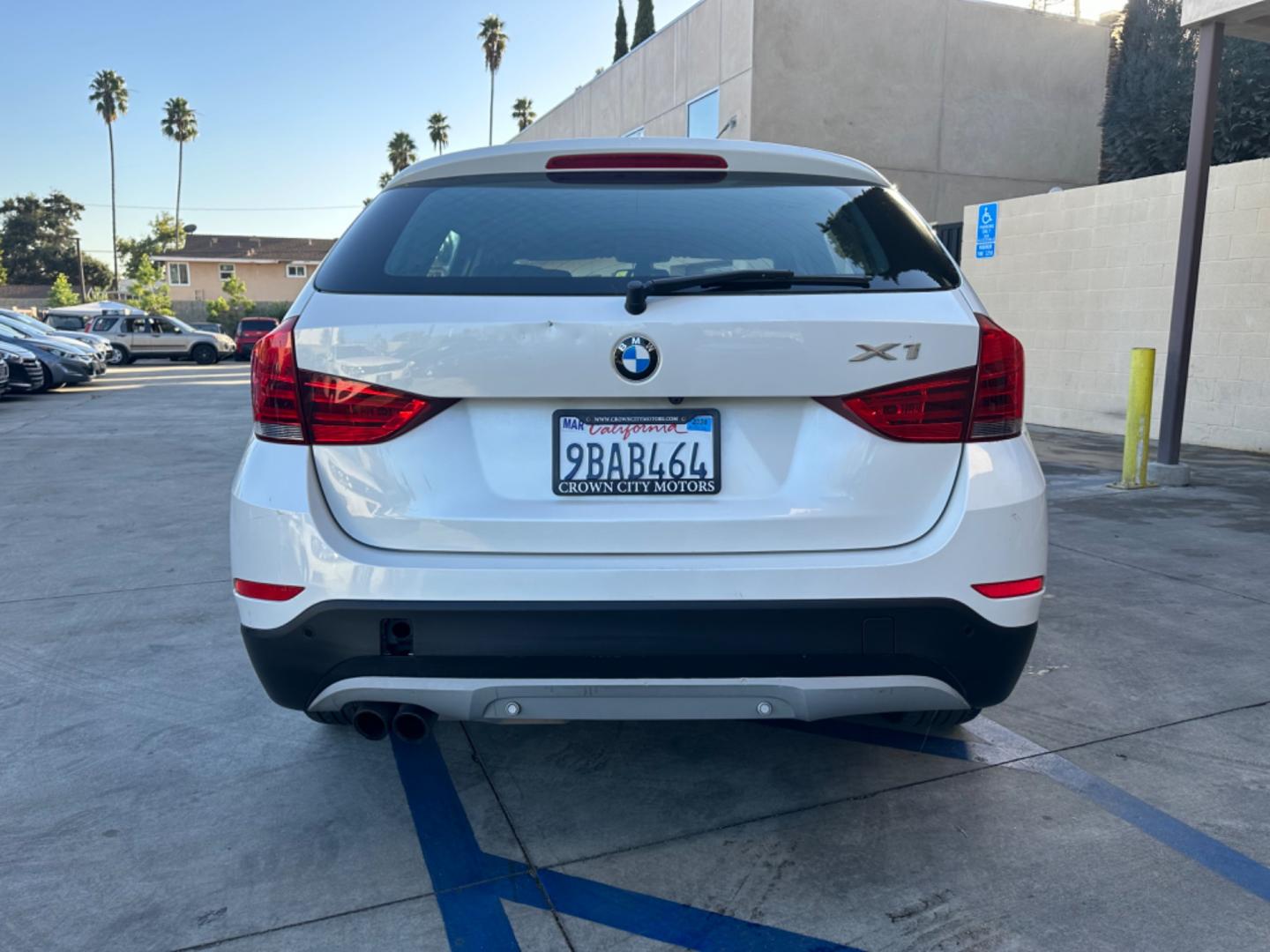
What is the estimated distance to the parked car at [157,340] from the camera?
30.5m

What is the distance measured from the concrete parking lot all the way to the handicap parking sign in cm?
935

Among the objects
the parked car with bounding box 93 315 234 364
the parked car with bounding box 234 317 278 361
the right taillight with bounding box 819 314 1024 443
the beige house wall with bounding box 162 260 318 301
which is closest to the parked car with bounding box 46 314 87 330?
the parked car with bounding box 93 315 234 364

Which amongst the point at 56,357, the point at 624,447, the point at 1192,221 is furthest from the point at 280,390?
the point at 56,357

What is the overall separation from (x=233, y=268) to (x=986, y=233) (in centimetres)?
5690

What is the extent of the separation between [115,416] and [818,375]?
561 inches

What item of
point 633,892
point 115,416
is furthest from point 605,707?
point 115,416

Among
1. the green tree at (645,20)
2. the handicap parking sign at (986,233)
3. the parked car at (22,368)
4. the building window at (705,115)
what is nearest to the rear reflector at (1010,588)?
the handicap parking sign at (986,233)

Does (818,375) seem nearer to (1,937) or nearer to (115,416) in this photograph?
(1,937)

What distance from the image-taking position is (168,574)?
5289 mm

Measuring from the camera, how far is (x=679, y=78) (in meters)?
19.0

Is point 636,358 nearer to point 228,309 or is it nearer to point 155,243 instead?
point 228,309

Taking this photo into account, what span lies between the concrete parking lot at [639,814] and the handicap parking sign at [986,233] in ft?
30.7

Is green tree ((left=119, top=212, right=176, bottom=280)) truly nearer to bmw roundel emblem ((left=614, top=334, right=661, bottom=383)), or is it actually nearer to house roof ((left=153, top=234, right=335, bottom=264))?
house roof ((left=153, top=234, right=335, bottom=264))

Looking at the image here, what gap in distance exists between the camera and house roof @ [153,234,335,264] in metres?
60.1
